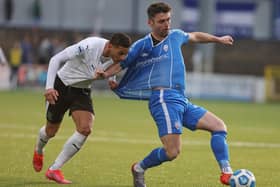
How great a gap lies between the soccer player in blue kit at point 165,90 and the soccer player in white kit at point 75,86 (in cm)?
27

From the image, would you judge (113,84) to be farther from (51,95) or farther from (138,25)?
(138,25)

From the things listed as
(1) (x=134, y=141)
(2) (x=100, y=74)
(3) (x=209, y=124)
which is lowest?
(1) (x=134, y=141)

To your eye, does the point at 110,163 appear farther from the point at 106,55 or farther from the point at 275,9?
the point at 275,9

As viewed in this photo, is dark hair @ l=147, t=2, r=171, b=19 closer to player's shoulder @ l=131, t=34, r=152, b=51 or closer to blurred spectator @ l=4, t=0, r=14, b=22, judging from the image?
player's shoulder @ l=131, t=34, r=152, b=51

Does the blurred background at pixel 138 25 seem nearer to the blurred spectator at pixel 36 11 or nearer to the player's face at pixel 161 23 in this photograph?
the blurred spectator at pixel 36 11

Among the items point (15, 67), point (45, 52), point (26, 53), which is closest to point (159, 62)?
point (15, 67)

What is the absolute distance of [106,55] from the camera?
41.1 ft

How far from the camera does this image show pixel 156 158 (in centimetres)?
1181

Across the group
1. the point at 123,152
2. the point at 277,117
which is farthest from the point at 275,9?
the point at 123,152

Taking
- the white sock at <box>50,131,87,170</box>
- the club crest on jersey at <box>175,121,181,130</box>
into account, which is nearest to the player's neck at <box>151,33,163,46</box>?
the club crest on jersey at <box>175,121,181,130</box>

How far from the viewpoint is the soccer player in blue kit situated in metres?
11.7

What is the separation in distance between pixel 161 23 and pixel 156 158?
1.59 metres

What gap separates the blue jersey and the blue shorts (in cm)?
11

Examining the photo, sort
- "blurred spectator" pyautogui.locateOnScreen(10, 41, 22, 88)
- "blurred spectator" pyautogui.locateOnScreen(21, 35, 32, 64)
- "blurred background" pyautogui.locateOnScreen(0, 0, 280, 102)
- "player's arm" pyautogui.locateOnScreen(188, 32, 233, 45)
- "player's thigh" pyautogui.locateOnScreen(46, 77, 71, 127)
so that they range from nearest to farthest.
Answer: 1. "player's arm" pyautogui.locateOnScreen(188, 32, 233, 45)
2. "player's thigh" pyautogui.locateOnScreen(46, 77, 71, 127)
3. "blurred spectator" pyautogui.locateOnScreen(10, 41, 22, 88)
4. "blurred spectator" pyautogui.locateOnScreen(21, 35, 32, 64)
5. "blurred background" pyautogui.locateOnScreen(0, 0, 280, 102)
